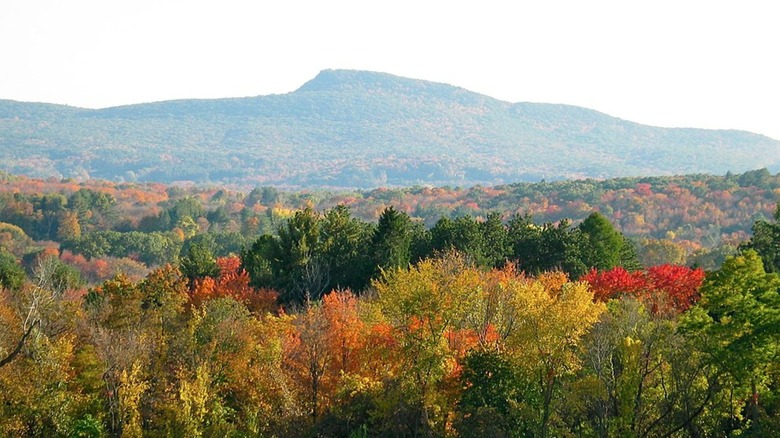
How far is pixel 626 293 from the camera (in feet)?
166

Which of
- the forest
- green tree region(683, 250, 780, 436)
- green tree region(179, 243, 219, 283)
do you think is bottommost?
green tree region(179, 243, 219, 283)

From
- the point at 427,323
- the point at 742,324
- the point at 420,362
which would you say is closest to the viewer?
the point at 742,324

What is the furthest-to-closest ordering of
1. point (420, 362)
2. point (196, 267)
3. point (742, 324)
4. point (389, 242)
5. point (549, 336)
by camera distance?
point (196, 267)
point (389, 242)
point (420, 362)
point (549, 336)
point (742, 324)

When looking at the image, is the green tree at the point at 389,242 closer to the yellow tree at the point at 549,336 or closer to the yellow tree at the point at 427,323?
the yellow tree at the point at 427,323

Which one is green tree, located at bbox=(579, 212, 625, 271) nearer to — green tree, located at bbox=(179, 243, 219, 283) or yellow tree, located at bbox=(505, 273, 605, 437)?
green tree, located at bbox=(179, 243, 219, 283)

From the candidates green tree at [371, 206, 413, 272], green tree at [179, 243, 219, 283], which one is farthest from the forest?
green tree at [179, 243, 219, 283]

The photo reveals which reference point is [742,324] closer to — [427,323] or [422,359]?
[422,359]

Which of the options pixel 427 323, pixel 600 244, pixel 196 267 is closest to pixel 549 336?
pixel 427 323

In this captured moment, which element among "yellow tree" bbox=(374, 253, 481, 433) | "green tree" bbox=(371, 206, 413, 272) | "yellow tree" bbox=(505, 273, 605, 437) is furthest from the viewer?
"green tree" bbox=(371, 206, 413, 272)

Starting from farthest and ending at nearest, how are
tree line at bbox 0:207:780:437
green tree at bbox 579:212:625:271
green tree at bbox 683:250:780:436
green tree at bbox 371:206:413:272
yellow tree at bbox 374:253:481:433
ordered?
green tree at bbox 579:212:625:271 → green tree at bbox 371:206:413:272 → yellow tree at bbox 374:253:481:433 → tree line at bbox 0:207:780:437 → green tree at bbox 683:250:780:436

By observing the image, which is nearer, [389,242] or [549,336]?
[549,336]

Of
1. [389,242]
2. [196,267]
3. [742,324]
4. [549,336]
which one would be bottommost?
[196,267]

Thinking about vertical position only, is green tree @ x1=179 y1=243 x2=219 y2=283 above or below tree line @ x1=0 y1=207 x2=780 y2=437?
below

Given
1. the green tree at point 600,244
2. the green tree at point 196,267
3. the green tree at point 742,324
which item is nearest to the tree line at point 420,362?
the green tree at point 742,324
